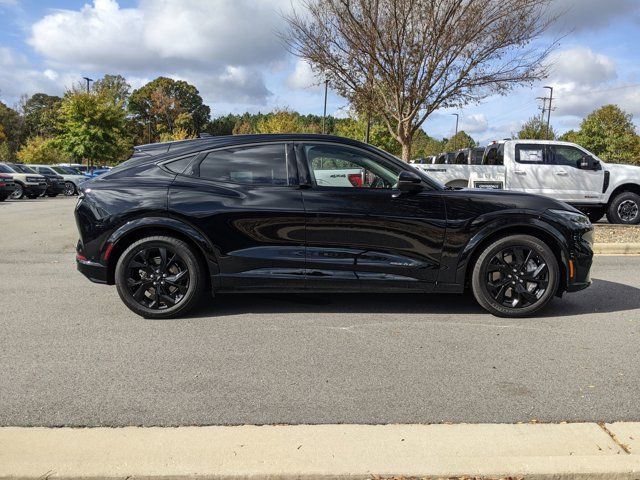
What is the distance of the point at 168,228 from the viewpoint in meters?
5.02

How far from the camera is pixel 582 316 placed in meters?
5.36

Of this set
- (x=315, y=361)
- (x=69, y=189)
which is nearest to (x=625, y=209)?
(x=315, y=361)

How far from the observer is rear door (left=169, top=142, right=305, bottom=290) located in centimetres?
500

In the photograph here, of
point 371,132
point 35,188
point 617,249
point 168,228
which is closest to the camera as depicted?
point 168,228

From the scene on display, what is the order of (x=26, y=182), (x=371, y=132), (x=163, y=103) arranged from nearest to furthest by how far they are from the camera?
1. (x=26, y=182)
2. (x=371, y=132)
3. (x=163, y=103)

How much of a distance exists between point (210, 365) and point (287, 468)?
153cm

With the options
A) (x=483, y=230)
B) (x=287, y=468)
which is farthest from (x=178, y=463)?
(x=483, y=230)

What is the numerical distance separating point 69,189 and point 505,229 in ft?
91.5

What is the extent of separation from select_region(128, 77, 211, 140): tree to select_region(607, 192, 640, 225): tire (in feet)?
243

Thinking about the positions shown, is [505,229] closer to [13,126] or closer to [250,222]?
[250,222]

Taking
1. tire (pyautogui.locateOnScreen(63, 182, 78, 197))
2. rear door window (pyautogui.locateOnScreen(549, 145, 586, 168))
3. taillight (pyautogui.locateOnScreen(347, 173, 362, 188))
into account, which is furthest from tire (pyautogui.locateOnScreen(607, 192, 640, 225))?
tire (pyautogui.locateOnScreen(63, 182, 78, 197))

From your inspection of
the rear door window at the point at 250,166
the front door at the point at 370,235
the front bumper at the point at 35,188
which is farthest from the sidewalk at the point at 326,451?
the front bumper at the point at 35,188

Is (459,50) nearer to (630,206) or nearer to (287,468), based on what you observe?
(630,206)

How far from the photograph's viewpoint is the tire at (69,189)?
2796cm
